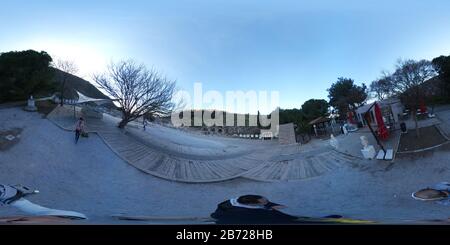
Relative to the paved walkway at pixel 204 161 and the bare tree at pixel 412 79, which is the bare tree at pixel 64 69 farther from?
the bare tree at pixel 412 79

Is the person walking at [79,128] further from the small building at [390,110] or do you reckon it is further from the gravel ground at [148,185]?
the small building at [390,110]

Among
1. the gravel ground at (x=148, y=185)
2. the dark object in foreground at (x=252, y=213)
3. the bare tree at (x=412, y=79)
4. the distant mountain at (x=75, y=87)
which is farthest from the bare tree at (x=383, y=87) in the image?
the distant mountain at (x=75, y=87)

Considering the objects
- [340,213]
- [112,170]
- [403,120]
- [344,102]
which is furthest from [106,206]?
[403,120]

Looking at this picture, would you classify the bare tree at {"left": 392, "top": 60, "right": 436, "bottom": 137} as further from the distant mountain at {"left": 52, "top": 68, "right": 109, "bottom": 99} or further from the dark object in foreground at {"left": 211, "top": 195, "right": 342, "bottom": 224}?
the distant mountain at {"left": 52, "top": 68, "right": 109, "bottom": 99}

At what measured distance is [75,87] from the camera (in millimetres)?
2686

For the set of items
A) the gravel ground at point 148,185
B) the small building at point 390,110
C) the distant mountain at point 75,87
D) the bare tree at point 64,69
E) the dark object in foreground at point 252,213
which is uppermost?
the bare tree at point 64,69

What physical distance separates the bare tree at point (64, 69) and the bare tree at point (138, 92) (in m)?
0.27

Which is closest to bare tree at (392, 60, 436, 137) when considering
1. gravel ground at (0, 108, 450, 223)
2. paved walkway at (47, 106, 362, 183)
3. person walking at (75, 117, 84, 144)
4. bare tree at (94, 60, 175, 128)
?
gravel ground at (0, 108, 450, 223)

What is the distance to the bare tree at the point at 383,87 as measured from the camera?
8.24 ft

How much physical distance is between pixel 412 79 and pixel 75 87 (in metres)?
2.15

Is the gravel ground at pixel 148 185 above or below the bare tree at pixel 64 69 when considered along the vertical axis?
below

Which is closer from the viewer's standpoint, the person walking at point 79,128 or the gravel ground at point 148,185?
the gravel ground at point 148,185

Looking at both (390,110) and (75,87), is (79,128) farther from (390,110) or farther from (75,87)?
(390,110)

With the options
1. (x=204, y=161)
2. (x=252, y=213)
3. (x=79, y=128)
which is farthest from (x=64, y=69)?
(x=252, y=213)
